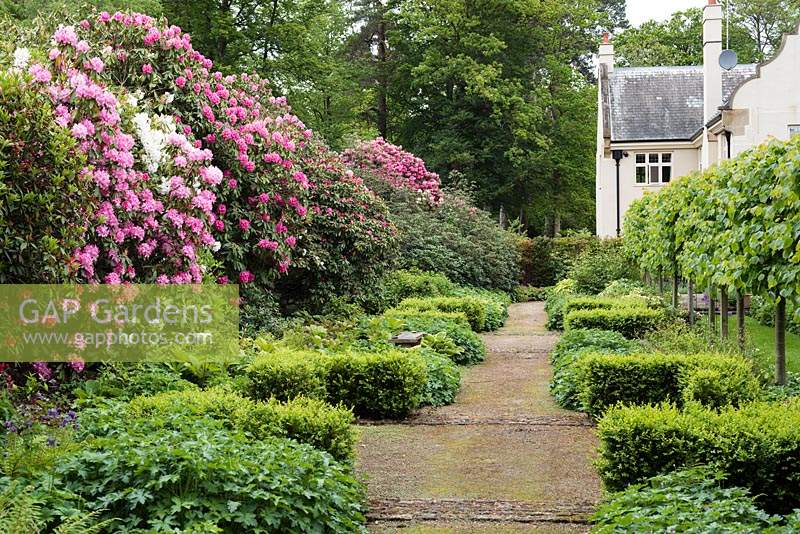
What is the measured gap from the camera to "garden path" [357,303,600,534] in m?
5.66

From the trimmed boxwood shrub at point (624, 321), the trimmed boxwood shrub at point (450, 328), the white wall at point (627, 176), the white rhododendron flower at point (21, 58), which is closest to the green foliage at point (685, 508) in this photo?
the white rhododendron flower at point (21, 58)

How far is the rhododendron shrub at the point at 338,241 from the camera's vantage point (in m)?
14.7

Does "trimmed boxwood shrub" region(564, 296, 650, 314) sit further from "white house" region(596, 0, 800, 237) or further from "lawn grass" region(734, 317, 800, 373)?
"white house" region(596, 0, 800, 237)

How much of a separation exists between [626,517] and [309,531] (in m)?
1.68

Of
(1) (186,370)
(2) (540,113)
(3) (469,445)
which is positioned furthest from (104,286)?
(2) (540,113)

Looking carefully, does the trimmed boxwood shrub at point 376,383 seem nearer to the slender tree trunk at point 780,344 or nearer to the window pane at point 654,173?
the slender tree trunk at point 780,344

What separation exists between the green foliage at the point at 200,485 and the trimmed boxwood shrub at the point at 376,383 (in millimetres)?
3486

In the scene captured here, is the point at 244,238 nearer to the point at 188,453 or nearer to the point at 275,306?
the point at 275,306

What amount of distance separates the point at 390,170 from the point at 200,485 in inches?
818

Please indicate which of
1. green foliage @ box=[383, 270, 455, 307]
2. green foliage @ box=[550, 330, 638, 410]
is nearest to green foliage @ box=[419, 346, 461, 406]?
green foliage @ box=[550, 330, 638, 410]

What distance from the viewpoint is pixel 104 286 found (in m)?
8.19

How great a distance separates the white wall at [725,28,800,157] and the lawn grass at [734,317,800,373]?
8683 mm

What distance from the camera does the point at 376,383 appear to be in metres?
8.82

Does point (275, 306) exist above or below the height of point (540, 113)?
below
